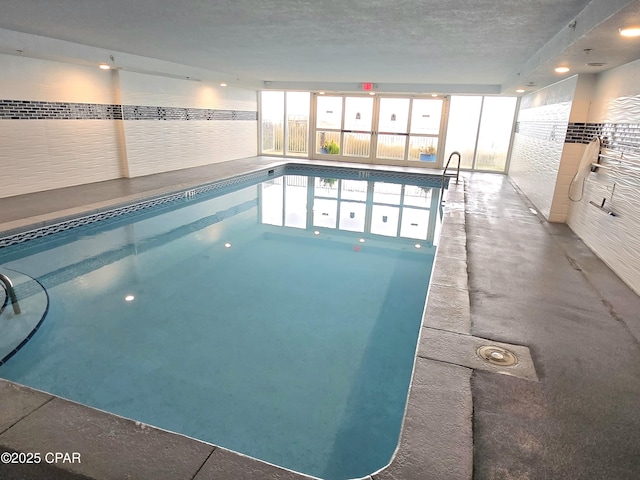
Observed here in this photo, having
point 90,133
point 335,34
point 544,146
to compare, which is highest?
point 335,34

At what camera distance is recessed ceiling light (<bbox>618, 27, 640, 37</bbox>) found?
269cm

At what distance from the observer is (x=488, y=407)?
1830 millimetres

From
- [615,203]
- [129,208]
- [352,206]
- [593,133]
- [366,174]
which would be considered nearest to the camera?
[615,203]

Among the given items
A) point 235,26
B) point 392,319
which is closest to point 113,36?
point 235,26

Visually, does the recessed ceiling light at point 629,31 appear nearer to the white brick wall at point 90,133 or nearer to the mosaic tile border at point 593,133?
the mosaic tile border at point 593,133

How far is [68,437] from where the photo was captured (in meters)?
1.58

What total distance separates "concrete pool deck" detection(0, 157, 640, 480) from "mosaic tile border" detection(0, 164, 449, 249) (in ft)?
11.0

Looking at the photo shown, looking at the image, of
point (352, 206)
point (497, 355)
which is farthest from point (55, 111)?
point (497, 355)

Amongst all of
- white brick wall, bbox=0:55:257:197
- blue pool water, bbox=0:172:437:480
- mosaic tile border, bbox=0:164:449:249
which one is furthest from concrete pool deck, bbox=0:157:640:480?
white brick wall, bbox=0:55:257:197

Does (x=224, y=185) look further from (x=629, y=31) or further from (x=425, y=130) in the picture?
(x=629, y=31)

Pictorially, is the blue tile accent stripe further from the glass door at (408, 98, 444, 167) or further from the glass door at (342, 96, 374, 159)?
the glass door at (408, 98, 444, 167)

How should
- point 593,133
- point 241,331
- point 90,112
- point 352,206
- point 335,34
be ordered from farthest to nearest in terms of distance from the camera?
point 352,206 < point 90,112 < point 593,133 < point 335,34 < point 241,331

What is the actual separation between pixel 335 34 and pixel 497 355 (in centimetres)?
360

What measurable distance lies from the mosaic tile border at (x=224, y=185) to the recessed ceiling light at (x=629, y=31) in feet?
18.9
